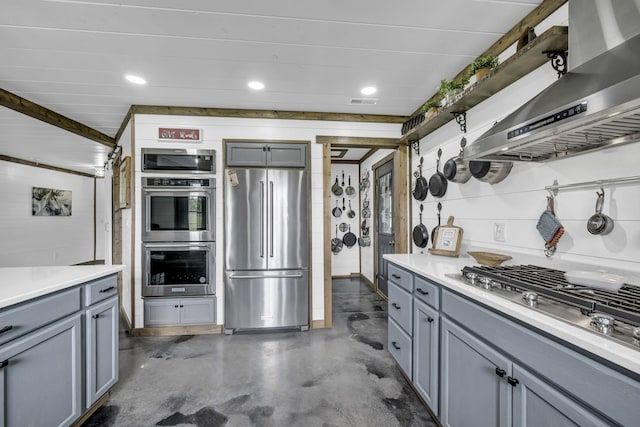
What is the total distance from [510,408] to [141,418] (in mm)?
2128

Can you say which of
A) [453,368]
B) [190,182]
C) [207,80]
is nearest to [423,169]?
[453,368]

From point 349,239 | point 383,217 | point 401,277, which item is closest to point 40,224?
point 349,239

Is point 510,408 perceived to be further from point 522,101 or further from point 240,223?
point 240,223

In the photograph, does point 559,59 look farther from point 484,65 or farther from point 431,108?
point 431,108

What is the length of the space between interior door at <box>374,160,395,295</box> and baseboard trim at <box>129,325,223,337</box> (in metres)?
2.50

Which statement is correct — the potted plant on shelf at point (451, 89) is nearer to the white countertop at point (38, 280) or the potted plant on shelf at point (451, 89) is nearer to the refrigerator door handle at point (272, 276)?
the refrigerator door handle at point (272, 276)

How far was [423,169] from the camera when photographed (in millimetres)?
3055

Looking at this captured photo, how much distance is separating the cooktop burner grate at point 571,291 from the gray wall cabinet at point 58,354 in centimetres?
229

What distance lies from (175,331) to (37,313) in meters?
1.91

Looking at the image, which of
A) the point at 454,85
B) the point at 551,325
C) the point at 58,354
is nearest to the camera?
the point at 551,325

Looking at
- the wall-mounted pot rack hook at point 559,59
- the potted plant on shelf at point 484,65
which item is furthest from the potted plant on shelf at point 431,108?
the wall-mounted pot rack hook at point 559,59

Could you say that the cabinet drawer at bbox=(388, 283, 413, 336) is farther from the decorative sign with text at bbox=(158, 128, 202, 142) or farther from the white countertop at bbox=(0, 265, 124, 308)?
the decorative sign with text at bbox=(158, 128, 202, 142)

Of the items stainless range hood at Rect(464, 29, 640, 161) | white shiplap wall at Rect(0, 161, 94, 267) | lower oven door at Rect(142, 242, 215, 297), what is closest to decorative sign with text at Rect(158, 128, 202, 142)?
lower oven door at Rect(142, 242, 215, 297)

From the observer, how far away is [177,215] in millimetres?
3055
